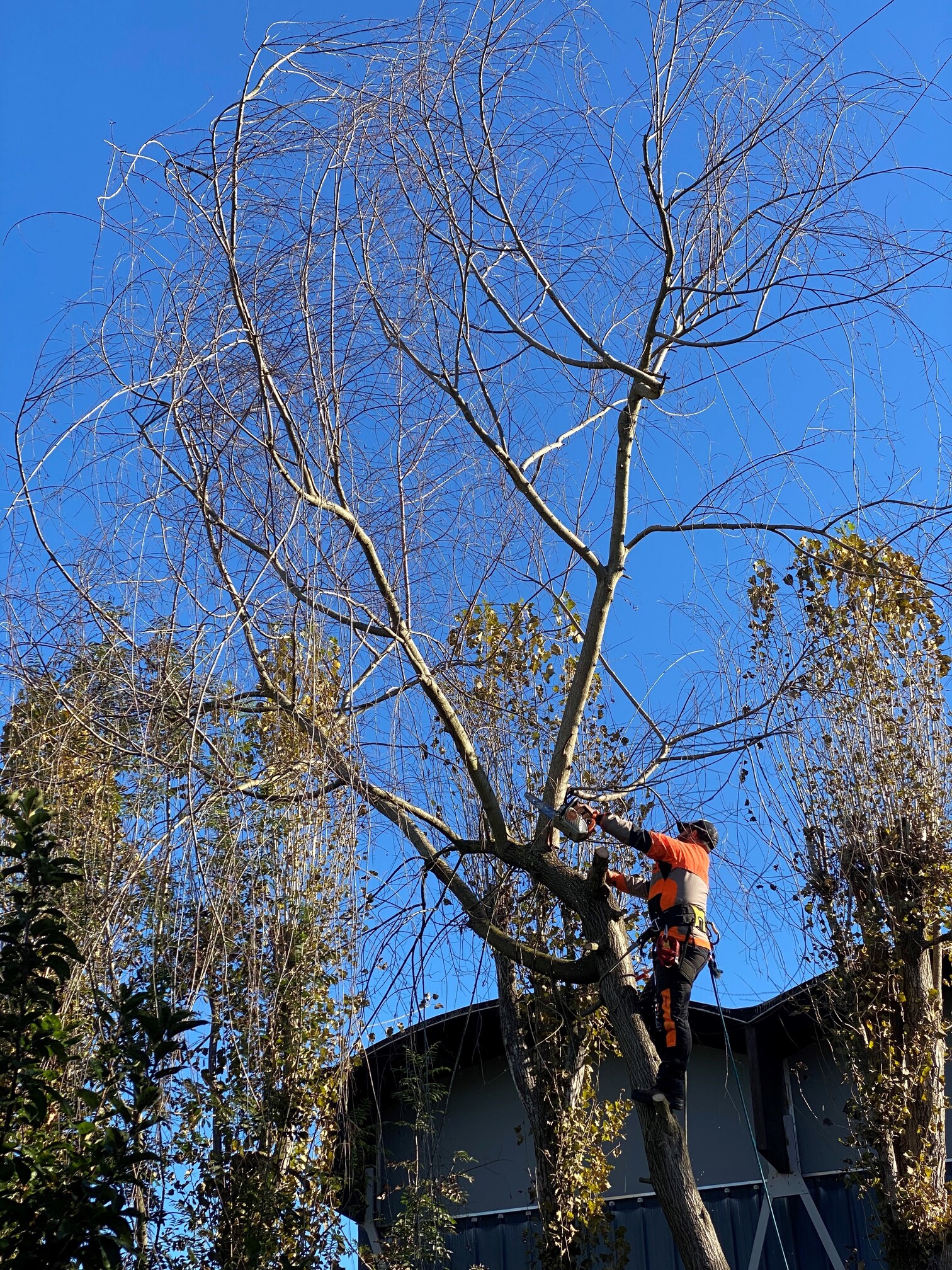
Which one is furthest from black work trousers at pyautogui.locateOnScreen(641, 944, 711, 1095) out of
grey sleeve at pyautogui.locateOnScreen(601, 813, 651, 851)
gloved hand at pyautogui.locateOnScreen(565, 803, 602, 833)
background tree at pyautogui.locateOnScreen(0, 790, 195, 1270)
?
background tree at pyautogui.locateOnScreen(0, 790, 195, 1270)

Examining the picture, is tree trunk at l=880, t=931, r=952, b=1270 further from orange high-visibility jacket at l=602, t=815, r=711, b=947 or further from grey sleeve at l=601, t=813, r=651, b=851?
grey sleeve at l=601, t=813, r=651, b=851

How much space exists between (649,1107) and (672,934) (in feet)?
2.53

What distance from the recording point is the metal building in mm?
9500

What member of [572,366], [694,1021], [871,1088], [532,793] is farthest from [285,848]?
[694,1021]

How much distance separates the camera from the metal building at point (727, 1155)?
9.50 meters

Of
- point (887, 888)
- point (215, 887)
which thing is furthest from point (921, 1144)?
point (215, 887)

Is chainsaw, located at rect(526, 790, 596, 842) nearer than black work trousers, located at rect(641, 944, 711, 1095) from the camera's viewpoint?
No

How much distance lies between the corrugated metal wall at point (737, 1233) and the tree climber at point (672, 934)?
15.1 feet

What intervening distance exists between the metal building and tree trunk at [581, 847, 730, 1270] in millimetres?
3530

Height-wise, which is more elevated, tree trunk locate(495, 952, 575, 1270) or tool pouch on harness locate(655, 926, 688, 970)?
tool pouch on harness locate(655, 926, 688, 970)

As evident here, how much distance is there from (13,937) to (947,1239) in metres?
6.83

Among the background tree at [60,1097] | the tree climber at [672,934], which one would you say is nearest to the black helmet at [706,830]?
the tree climber at [672,934]

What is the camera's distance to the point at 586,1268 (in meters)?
8.04

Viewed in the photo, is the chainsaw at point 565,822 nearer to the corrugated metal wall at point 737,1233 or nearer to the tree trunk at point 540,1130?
the tree trunk at point 540,1130
